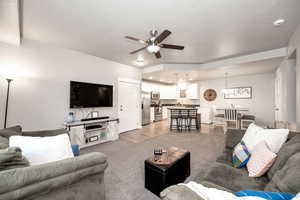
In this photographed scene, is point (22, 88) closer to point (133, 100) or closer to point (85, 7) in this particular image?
point (85, 7)

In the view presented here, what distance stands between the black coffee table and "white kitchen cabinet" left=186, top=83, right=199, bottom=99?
18.8 feet

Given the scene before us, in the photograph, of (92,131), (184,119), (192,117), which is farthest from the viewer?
(184,119)

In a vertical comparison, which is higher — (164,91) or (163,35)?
(163,35)

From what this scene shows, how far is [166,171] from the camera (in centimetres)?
145

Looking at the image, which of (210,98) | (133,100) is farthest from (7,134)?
(210,98)

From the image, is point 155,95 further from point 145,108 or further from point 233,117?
point 233,117

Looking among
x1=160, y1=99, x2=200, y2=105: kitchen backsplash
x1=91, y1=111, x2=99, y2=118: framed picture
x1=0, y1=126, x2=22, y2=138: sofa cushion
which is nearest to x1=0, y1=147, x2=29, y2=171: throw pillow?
x1=0, y1=126, x2=22, y2=138: sofa cushion

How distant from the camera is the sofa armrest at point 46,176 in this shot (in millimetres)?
700

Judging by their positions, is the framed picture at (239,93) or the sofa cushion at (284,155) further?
the framed picture at (239,93)

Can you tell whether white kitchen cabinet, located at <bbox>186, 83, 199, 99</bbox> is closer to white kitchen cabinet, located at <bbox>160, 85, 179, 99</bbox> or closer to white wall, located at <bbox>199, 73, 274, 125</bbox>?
white kitchen cabinet, located at <bbox>160, 85, 179, 99</bbox>

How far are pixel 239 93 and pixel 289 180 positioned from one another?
6356 mm

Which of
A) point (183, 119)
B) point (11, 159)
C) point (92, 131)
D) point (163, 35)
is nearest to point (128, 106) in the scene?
point (92, 131)

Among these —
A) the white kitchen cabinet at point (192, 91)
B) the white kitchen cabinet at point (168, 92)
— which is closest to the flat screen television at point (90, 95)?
the white kitchen cabinet at point (168, 92)

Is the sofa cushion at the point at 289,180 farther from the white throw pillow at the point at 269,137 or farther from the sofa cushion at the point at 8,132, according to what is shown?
the sofa cushion at the point at 8,132
